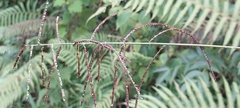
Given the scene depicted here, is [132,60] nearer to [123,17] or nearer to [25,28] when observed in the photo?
[123,17]

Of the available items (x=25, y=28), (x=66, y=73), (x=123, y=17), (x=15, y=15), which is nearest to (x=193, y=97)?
(x=123, y=17)

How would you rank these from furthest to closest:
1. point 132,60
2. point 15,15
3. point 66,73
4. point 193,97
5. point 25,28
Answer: point 15,15 < point 25,28 < point 66,73 < point 132,60 < point 193,97

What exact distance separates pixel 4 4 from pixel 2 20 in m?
0.43

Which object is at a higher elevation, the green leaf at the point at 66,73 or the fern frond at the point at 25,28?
the fern frond at the point at 25,28

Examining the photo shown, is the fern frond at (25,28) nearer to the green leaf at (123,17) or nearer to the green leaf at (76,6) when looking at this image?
the green leaf at (76,6)

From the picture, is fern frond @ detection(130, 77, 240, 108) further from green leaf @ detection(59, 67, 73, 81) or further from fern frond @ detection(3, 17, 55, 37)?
fern frond @ detection(3, 17, 55, 37)

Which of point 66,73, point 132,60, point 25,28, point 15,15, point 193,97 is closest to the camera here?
point 193,97

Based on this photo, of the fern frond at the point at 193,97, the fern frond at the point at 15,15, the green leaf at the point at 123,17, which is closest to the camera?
the fern frond at the point at 193,97

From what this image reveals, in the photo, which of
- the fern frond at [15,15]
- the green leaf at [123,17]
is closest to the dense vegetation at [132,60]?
the green leaf at [123,17]

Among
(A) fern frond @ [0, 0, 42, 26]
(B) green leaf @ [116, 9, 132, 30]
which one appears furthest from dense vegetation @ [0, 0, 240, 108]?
(A) fern frond @ [0, 0, 42, 26]

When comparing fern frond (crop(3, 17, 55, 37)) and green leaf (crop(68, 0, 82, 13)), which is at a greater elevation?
green leaf (crop(68, 0, 82, 13))

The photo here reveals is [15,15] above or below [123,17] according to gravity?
above

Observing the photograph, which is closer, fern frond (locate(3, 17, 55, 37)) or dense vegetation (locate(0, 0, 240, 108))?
dense vegetation (locate(0, 0, 240, 108))

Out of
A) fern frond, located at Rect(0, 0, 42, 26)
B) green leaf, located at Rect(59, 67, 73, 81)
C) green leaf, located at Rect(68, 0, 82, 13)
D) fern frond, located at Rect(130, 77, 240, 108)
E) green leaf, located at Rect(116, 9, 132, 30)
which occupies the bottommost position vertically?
fern frond, located at Rect(130, 77, 240, 108)
